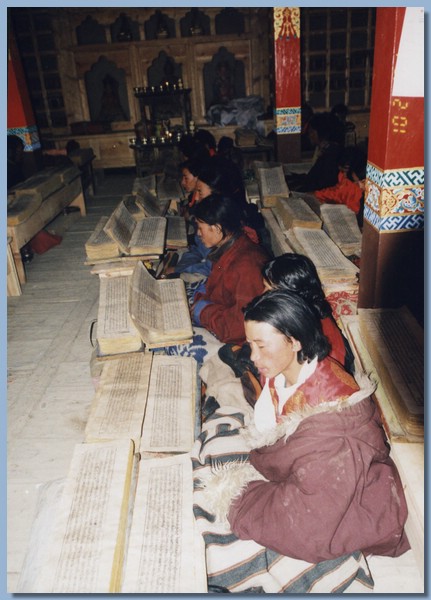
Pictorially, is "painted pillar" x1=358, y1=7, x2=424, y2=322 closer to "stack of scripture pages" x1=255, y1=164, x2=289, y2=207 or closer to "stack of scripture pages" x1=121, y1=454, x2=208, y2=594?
"stack of scripture pages" x1=121, y1=454, x2=208, y2=594

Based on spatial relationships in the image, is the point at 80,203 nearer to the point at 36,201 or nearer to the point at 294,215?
the point at 36,201

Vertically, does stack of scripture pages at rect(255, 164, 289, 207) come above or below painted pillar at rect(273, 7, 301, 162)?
below

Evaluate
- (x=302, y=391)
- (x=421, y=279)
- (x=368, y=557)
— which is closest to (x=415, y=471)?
(x=368, y=557)

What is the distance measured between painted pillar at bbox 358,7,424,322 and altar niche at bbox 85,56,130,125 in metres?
10.6

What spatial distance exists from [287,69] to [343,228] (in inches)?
163

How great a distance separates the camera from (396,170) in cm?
237

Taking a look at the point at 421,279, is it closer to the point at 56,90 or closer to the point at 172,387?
the point at 172,387

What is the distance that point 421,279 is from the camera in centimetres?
262

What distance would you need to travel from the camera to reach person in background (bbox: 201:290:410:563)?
1497 mm

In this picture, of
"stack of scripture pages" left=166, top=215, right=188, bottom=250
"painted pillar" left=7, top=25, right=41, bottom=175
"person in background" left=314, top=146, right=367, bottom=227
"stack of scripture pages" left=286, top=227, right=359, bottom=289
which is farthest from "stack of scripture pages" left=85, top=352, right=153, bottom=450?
"painted pillar" left=7, top=25, right=41, bottom=175

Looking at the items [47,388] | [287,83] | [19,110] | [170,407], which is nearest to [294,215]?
[170,407]

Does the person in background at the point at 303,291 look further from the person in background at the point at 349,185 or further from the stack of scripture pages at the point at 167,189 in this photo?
the stack of scripture pages at the point at 167,189

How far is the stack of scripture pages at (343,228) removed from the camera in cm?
359

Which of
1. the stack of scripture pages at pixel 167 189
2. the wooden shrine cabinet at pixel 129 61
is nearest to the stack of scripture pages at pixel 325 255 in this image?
the stack of scripture pages at pixel 167 189
